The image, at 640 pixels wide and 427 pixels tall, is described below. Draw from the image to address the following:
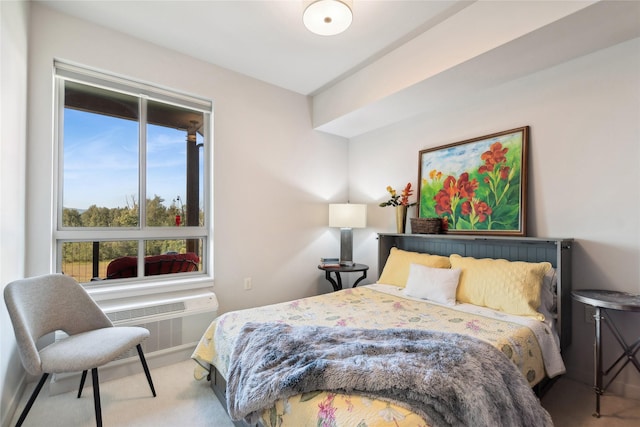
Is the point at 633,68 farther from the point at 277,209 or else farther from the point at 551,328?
the point at 277,209

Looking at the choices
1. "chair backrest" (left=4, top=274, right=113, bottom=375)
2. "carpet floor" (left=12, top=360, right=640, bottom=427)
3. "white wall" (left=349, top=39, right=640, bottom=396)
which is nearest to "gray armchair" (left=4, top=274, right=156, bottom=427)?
"chair backrest" (left=4, top=274, right=113, bottom=375)

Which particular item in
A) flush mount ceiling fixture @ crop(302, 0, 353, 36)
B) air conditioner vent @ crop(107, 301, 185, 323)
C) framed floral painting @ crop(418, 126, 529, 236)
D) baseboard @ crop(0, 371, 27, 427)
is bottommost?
baseboard @ crop(0, 371, 27, 427)

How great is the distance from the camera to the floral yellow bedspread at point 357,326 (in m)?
1.05

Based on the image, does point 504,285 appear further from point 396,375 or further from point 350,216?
point 350,216

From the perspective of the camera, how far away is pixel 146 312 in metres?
2.43

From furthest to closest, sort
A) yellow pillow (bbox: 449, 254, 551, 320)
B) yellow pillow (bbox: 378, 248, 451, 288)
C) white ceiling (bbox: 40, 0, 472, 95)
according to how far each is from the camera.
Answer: yellow pillow (bbox: 378, 248, 451, 288), white ceiling (bbox: 40, 0, 472, 95), yellow pillow (bbox: 449, 254, 551, 320)

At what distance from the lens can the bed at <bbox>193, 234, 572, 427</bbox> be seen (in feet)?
3.66

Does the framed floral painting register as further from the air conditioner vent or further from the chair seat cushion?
the chair seat cushion

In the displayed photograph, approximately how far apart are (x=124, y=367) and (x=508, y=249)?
3.29m

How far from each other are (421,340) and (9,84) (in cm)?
275

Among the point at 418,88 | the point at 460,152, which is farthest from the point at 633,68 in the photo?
the point at 418,88

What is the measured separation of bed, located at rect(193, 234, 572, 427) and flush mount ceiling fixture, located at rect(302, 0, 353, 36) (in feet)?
6.29

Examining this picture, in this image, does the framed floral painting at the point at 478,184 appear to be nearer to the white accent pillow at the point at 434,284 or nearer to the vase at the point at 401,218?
the vase at the point at 401,218

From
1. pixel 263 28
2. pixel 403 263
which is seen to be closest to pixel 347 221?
pixel 403 263
